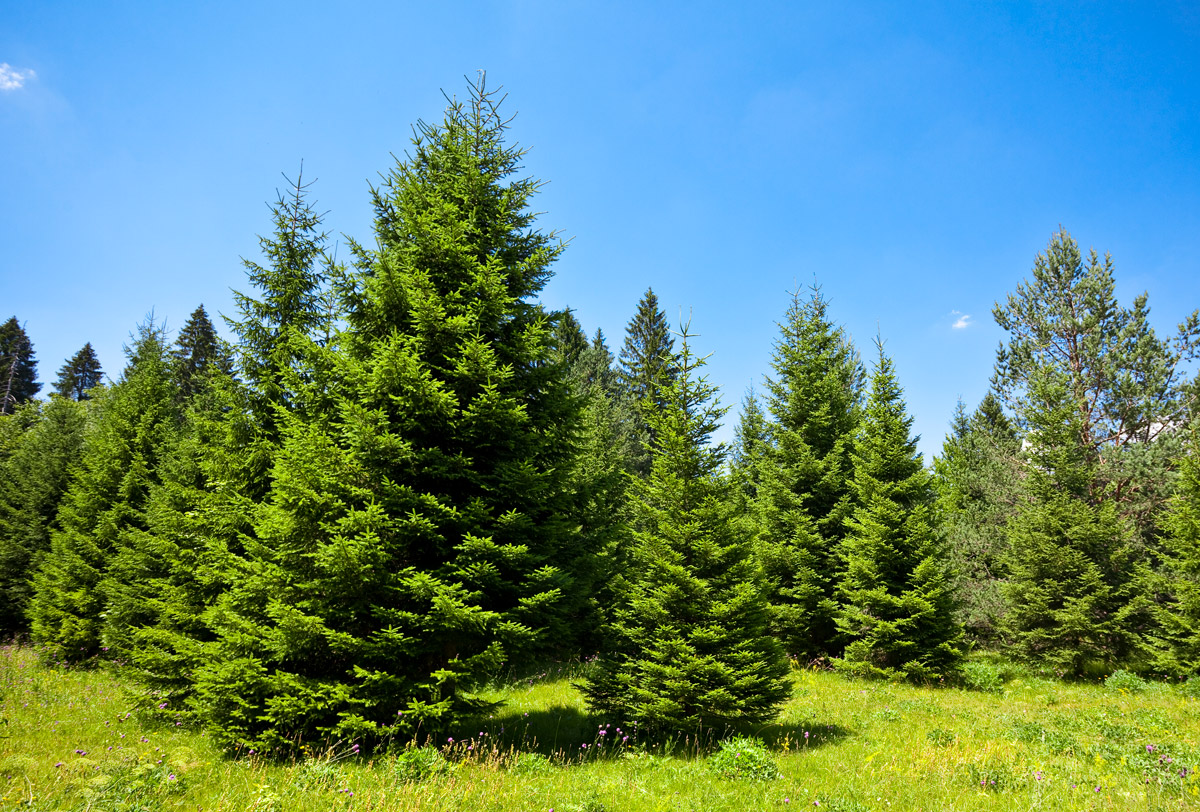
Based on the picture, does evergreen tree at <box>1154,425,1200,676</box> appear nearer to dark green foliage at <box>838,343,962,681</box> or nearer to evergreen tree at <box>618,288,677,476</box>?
dark green foliage at <box>838,343,962,681</box>

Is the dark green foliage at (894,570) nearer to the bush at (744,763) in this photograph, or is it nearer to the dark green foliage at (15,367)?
the bush at (744,763)

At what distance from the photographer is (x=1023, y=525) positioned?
63.9ft

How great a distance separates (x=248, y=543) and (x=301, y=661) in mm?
1952

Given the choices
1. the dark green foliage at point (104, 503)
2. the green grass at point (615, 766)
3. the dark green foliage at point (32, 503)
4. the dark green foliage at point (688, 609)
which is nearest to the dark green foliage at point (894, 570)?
the green grass at point (615, 766)

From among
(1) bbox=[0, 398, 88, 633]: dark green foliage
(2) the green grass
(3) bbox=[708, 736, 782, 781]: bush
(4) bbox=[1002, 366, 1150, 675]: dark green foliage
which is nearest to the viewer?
(2) the green grass

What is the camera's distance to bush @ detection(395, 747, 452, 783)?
20.1ft

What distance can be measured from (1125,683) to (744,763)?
696 inches

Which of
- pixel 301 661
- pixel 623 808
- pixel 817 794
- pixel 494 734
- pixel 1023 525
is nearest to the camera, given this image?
pixel 623 808

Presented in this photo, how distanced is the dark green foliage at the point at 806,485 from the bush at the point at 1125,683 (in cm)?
810

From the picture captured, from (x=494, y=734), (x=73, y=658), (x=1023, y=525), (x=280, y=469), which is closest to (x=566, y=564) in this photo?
(x=494, y=734)

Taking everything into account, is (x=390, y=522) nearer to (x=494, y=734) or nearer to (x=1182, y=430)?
(x=494, y=734)

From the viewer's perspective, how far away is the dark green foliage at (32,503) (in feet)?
63.1

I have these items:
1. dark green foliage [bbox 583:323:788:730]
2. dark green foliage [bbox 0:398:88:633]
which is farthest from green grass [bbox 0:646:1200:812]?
dark green foliage [bbox 0:398:88:633]

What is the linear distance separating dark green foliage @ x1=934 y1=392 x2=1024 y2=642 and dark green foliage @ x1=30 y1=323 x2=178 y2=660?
83.6 feet
